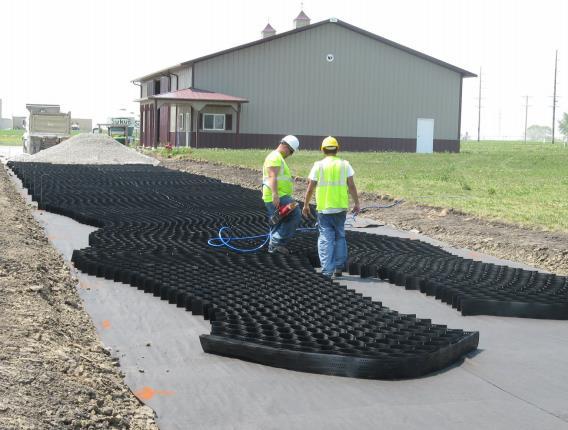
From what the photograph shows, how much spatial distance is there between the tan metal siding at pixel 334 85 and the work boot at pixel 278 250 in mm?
38710

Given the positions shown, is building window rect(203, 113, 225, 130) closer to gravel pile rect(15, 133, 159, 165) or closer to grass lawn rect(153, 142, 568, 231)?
gravel pile rect(15, 133, 159, 165)

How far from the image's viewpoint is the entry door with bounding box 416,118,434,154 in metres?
52.6

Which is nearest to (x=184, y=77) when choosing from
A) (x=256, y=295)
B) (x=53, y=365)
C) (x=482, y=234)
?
(x=482, y=234)

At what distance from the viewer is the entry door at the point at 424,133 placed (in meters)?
52.6

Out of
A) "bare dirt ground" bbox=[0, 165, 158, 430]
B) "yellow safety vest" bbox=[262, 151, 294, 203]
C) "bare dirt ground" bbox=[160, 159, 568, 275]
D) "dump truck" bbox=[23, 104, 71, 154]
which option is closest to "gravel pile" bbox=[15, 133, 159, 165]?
"dump truck" bbox=[23, 104, 71, 154]

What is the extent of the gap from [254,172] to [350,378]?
23228mm

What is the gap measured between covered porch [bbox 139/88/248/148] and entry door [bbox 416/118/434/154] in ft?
38.4

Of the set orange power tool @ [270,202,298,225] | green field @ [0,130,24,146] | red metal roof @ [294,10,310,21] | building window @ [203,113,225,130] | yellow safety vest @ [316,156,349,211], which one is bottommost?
orange power tool @ [270,202,298,225]

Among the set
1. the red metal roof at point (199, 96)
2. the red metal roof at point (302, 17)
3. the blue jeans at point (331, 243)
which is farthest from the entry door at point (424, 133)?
the blue jeans at point (331, 243)

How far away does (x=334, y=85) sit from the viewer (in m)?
50.4

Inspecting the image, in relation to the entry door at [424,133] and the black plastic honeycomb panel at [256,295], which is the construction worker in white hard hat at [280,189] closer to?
the black plastic honeycomb panel at [256,295]

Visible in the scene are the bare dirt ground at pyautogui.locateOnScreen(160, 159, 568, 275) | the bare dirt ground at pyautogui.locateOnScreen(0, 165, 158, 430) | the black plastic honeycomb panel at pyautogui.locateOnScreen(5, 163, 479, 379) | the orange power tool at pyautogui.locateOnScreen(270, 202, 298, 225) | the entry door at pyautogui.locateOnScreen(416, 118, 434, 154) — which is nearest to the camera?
the bare dirt ground at pyautogui.locateOnScreen(0, 165, 158, 430)

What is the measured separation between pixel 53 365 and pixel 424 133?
48938mm

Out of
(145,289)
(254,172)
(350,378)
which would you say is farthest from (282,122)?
(350,378)
